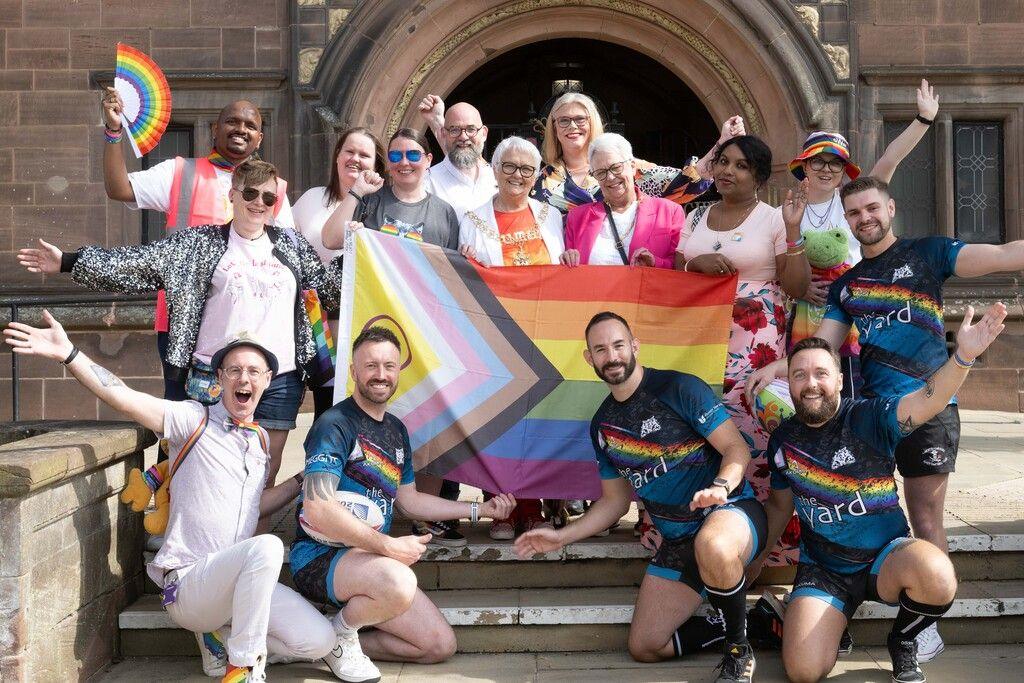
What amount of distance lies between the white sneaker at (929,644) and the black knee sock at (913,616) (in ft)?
0.62

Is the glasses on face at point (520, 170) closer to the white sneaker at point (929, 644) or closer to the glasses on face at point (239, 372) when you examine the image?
the glasses on face at point (239, 372)

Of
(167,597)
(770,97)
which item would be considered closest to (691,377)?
(167,597)

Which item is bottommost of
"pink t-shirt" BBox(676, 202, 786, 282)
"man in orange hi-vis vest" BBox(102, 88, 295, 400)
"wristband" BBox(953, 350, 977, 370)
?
"wristband" BBox(953, 350, 977, 370)

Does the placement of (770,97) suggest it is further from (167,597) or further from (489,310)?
(167,597)

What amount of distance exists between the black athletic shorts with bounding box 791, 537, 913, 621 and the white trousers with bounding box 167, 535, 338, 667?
6.10 feet

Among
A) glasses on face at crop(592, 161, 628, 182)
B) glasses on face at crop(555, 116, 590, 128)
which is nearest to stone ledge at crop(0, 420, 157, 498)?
glasses on face at crop(592, 161, 628, 182)

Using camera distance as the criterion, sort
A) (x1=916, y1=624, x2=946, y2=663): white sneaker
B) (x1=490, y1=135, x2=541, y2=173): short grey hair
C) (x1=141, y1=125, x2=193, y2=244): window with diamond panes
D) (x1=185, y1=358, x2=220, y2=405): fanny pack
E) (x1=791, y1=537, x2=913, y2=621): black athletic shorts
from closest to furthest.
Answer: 1. (x1=791, y1=537, x2=913, y2=621): black athletic shorts
2. (x1=916, y1=624, x2=946, y2=663): white sneaker
3. (x1=185, y1=358, x2=220, y2=405): fanny pack
4. (x1=490, y1=135, x2=541, y2=173): short grey hair
5. (x1=141, y1=125, x2=193, y2=244): window with diamond panes

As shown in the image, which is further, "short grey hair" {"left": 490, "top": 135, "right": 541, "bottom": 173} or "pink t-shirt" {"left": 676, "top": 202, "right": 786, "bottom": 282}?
"short grey hair" {"left": 490, "top": 135, "right": 541, "bottom": 173}

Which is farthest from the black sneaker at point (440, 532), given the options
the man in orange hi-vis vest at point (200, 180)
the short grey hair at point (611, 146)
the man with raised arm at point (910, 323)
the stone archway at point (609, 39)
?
the stone archway at point (609, 39)

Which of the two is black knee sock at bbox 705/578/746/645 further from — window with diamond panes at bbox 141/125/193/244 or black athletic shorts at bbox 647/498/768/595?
window with diamond panes at bbox 141/125/193/244

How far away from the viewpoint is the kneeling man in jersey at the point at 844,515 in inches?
170

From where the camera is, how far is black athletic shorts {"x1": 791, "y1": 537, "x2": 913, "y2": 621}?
4410mm

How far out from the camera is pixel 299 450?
8.48m

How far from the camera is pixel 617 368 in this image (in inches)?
184
